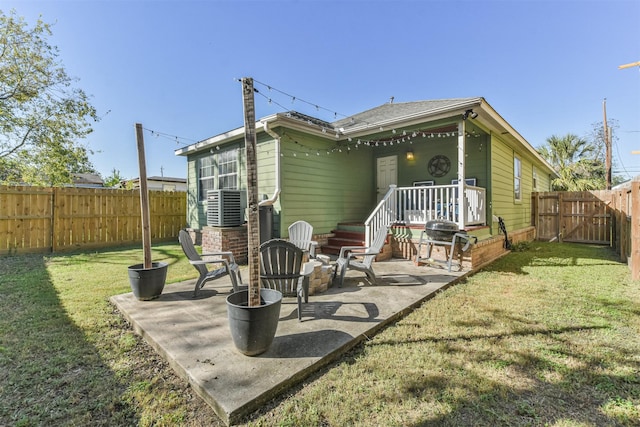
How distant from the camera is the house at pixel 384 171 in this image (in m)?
6.04

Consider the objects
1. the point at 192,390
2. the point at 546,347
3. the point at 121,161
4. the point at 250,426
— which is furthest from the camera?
the point at 121,161

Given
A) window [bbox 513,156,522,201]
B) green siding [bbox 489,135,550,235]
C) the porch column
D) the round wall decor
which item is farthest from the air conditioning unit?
window [bbox 513,156,522,201]

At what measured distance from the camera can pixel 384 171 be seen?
28.5ft

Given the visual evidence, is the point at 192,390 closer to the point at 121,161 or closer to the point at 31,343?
the point at 31,343

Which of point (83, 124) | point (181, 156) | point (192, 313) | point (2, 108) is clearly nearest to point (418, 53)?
point (181, 156)

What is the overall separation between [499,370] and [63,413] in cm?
302

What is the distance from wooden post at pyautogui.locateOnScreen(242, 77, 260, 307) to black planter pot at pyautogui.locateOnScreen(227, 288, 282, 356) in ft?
0.38

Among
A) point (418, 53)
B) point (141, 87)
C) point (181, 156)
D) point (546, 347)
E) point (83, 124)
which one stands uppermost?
point (418, 53)

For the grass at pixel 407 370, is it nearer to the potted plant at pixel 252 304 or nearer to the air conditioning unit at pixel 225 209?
the potted plant at pixel 252 304

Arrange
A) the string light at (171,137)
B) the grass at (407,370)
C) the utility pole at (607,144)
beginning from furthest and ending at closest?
1. the utility pole at (607,144)
2. the string light at (171,137)
3. the grass at (407,370)

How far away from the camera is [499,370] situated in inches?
84.0

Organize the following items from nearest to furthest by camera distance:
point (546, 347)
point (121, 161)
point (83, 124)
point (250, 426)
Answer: point (250, 426)
point (546, 347)
point (83, 124)
point (121, 161)

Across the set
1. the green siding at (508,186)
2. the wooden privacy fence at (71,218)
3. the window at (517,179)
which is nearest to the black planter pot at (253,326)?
the green siding at (508,186)

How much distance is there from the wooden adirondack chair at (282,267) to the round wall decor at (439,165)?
20.2 ft
